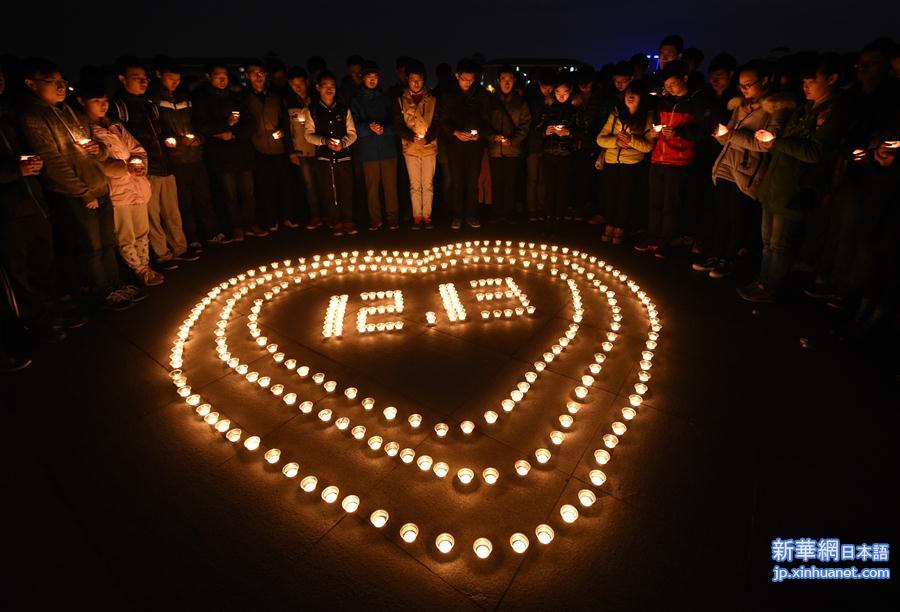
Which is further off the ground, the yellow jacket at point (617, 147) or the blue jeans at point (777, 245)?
the yellow jacket at point (617, 147)

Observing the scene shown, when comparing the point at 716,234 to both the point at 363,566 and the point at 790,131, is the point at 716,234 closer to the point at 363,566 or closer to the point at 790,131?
the point at 790,131

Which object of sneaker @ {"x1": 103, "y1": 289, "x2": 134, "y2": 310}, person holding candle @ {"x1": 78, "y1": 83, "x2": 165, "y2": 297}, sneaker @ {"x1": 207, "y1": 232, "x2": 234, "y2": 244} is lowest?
sneaker @ {"x1": 103, "y1": 289, "x2": 134, "y2": 310}

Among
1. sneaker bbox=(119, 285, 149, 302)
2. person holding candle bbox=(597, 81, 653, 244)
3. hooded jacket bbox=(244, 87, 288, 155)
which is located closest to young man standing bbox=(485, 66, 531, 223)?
person holding candle bbox=(597, 81, 653, 244)

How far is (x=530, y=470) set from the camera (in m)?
2.65

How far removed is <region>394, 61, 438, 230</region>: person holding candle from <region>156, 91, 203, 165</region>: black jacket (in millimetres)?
2631

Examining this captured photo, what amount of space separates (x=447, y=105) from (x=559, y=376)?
464cm

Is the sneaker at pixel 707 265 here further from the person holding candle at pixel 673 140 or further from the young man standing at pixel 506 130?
the young man standing at pixel 506 130

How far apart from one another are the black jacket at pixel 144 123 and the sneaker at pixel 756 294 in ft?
22.1

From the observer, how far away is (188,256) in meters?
6.03

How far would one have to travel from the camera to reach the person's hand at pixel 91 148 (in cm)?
412

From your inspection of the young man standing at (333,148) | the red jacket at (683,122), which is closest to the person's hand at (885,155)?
the red jacket at (683,122)

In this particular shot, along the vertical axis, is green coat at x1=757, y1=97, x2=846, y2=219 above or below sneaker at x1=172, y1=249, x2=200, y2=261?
above

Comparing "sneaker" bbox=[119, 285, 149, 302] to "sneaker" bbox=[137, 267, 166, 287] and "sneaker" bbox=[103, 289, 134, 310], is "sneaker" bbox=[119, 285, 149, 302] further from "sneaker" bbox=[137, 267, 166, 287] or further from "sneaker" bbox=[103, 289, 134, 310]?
"sneaker" bbox=[137, 267, 166, 287]

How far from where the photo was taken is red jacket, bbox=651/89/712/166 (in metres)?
4.96
